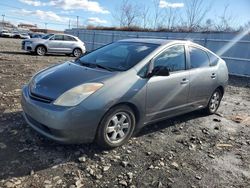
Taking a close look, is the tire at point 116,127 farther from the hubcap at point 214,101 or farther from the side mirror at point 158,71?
the hubcap at point 214,101

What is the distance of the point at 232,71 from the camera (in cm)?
1420

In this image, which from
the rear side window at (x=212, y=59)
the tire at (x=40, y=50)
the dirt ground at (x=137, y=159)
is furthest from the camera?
the tire at (x=40, y=50)

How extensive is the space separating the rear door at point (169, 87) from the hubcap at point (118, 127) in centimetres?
42

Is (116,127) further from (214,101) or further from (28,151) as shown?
(214,101)

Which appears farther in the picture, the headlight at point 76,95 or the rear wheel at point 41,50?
the rear wheel at point 41,50

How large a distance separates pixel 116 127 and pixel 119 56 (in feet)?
4.15

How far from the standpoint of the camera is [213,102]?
250 inches

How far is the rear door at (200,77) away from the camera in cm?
533

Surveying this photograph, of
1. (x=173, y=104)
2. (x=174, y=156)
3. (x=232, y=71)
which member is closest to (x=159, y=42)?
(x=173, y=104)

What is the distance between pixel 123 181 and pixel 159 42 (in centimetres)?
251

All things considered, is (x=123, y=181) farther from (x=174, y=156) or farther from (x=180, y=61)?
(x=180, y=61)

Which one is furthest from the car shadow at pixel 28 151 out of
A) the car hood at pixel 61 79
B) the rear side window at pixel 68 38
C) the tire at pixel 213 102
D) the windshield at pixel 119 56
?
the rear side window at pixel 68 38

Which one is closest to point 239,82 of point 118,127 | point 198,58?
point 198,58

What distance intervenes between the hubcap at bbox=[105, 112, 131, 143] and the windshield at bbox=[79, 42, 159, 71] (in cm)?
72
